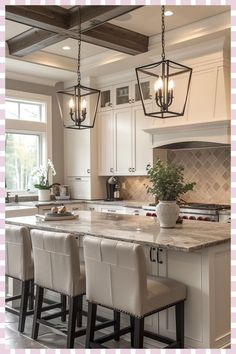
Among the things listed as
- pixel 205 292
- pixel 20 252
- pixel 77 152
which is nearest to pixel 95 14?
pixel 20 252

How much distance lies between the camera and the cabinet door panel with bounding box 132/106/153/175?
5676 mm

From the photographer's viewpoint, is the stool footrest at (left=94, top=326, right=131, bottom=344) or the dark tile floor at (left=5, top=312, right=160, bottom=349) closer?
the stool footrest at (left=94, top=326, right=131, bottom=344)

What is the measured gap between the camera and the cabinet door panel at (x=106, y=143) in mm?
6262

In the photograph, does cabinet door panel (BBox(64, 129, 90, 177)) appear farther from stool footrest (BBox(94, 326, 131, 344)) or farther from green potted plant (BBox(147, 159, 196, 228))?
stool footrest (BBox(94, 326, 131, 344))

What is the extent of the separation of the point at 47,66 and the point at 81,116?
7.38 ft

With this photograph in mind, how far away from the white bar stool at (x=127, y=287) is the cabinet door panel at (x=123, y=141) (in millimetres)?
3325

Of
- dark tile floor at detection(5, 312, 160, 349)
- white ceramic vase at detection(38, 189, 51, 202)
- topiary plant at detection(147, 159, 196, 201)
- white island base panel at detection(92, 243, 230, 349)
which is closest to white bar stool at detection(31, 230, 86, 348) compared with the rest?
dark tile floor at detection(5, 312, 160, 349)

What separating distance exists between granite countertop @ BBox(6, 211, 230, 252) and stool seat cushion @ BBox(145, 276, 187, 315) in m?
0.29

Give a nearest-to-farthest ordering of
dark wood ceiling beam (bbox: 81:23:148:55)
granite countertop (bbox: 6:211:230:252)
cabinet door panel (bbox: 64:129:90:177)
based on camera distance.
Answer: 1. granite countertop (bbox: 6:211:230:252)
2. dark wood ceiling beam (bbox: 81:23:148:55)
3. cabinet door panel (bbox: 64:129:90:177)

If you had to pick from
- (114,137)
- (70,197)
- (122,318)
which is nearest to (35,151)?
(70,197)

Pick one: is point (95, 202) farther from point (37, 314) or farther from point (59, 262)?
point (59, 262)

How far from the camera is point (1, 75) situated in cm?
155

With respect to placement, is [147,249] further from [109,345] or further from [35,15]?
[35,15]

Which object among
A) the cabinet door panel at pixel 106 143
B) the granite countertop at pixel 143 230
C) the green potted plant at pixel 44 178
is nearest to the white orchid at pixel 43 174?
the green potted plant at pixel 44 178
